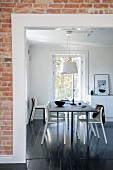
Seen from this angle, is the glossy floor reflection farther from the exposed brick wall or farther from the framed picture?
the framed picture

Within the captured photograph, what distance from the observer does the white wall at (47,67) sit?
312 inches

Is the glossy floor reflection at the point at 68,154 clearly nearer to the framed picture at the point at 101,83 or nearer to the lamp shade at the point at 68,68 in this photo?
the lamp shade at the point at 68,68

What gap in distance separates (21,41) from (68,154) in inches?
84.2

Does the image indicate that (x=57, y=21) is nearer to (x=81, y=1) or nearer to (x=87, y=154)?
(x=81, y=1)

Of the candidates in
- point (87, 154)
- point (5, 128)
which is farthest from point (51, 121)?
point (5, 128)

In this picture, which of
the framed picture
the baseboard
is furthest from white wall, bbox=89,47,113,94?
the baseboard

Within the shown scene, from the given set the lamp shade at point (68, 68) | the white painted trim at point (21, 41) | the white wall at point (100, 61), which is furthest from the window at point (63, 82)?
the white painted trim at point (21, 41)

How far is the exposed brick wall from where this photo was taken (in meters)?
3.59

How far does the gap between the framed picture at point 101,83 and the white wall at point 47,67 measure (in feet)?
0.38

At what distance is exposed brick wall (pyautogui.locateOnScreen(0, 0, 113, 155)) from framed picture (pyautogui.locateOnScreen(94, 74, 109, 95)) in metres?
4.41

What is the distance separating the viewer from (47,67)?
7941 mm

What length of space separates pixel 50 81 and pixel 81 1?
453cm

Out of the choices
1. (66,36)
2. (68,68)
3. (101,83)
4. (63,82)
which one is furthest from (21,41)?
(101,83)

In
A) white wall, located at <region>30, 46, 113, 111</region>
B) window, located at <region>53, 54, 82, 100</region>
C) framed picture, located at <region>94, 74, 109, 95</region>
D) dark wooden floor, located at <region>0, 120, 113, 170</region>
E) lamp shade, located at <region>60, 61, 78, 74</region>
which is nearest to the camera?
dark wooden floor, located at <region>0, 120, 113, 170</region>
